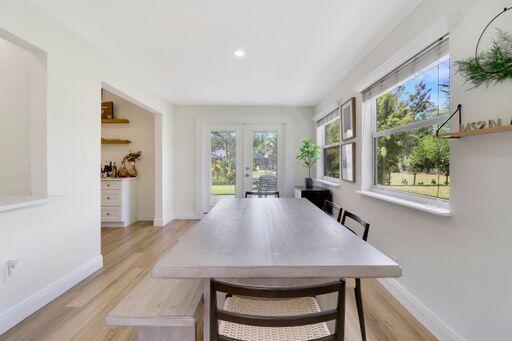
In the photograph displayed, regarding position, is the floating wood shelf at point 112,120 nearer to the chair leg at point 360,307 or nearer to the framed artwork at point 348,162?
the framed artwork at point 348,162

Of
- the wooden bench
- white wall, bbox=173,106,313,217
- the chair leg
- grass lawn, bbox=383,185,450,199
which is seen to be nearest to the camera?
the wooden bench

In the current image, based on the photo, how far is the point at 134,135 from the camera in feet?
16.3

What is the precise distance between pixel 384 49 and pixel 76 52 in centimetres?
289

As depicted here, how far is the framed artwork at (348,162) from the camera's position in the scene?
10.1ft

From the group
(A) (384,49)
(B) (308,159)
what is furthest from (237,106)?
(A) (384,49)

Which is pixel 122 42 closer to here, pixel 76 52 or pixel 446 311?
pixel 76 52

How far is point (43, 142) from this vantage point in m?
2.07

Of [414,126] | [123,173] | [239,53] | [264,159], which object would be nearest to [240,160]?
[264,159]

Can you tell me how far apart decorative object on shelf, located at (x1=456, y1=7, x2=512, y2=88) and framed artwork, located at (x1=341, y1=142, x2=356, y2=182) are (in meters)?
1.70

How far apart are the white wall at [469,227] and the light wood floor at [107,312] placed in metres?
0.21

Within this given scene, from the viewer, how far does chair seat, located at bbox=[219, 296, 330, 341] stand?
3.26 feet

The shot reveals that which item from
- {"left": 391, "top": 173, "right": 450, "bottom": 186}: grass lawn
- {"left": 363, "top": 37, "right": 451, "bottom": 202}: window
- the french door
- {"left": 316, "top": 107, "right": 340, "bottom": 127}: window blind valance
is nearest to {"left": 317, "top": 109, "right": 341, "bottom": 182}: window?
{"left": 316, "top": 107, "right": 340, "bottom": 127}: window blind valance

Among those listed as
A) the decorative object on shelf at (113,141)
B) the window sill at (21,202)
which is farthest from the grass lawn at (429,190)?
the decorative object on shelf at (113,141)

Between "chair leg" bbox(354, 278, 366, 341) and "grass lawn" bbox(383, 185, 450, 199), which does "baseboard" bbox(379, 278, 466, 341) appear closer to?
"chair leg" bbox(354, 278, 366, 341)
